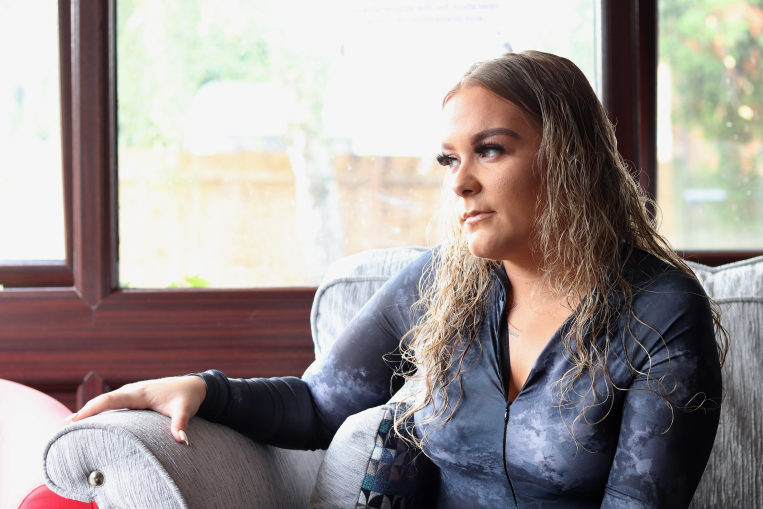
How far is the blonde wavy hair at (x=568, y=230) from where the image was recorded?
3.86 ft

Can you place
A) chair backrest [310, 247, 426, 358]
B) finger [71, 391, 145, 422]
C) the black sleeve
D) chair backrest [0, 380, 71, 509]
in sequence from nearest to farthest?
finger [71, 391, 145, 422], chair backrest [0, 380, 71, 509], the black sleeve, chair backrest [310, 247, 426, 358]

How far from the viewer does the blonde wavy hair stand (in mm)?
1176

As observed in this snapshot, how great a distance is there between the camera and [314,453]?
1575mm

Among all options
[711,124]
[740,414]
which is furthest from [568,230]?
[711,124]

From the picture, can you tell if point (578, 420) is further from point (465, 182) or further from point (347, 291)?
point (347, 291)

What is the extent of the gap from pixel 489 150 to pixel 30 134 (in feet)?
4.88

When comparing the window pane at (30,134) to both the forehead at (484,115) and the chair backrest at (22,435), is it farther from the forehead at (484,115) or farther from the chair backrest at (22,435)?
the forehead at (484,115)

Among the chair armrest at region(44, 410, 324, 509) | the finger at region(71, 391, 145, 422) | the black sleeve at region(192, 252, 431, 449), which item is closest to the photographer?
the chair armrest at region(44, 410, 324, 509)

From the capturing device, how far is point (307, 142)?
2.12 m

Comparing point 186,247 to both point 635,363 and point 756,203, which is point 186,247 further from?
point 756,203

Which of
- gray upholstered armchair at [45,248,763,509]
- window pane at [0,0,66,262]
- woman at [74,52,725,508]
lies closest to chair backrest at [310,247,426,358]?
gray upholstered armchair at [45,248,763,509]

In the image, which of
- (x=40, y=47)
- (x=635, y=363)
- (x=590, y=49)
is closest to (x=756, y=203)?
(x=590, y=49)

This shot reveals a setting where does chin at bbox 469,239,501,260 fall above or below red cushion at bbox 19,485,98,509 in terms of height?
above

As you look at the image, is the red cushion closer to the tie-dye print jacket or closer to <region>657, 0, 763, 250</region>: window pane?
the tie-dye print jacket
